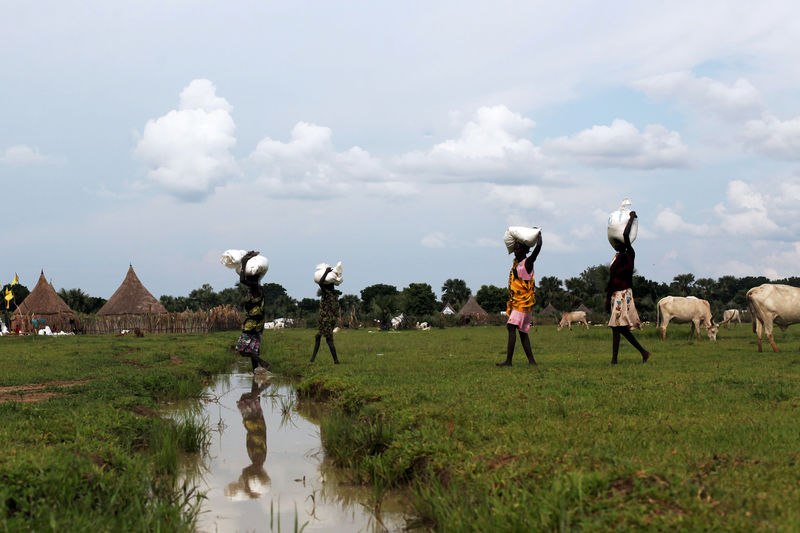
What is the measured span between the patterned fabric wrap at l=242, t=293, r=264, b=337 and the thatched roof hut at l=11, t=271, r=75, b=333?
1217 inches

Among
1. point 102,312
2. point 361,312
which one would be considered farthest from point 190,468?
point 361,312

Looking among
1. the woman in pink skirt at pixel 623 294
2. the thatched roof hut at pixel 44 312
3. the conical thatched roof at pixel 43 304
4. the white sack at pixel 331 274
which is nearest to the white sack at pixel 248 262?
the white sack at pixel 331 274

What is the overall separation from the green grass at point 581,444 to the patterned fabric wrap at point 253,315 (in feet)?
10.1

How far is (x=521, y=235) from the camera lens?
416 inches

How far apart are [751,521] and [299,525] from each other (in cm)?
295

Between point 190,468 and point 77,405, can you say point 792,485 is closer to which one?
point 190,468

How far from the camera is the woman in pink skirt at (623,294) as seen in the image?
34.7 feet

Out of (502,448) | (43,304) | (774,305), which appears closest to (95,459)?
(502,448)

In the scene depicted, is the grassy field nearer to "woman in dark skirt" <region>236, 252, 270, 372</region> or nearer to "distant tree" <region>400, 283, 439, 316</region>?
"woman in dark skirt" <region>236, 252, 270, 372</region>

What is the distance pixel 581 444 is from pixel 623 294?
6.38 metres

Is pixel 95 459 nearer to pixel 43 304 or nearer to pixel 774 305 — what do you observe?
pixel 774 305

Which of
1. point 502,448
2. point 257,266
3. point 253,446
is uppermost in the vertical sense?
point 257,266

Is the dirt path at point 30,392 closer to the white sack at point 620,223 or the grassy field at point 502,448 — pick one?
the grassy field at point 502,448

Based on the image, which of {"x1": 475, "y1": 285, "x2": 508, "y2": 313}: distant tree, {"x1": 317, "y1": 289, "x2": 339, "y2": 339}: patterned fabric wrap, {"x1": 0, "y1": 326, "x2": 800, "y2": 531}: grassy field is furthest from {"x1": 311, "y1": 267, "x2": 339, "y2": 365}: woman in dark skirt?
{"x1": 475, "y1": 285, "x2": 508, "y2": 313}: distant tree
